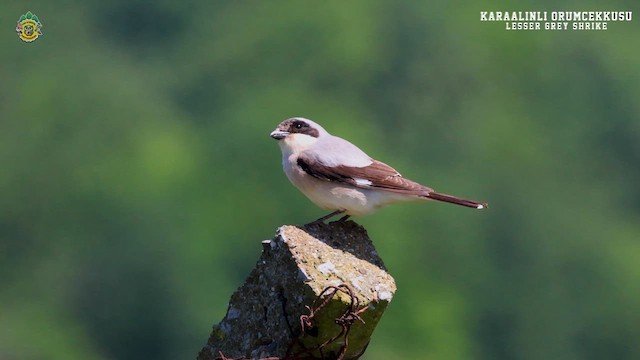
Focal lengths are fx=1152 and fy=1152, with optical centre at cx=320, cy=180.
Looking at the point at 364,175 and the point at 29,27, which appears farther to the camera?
the point at 29,27

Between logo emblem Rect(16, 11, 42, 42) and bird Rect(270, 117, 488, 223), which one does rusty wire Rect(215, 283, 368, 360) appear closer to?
bird Rect(270, 117, 488, 223)

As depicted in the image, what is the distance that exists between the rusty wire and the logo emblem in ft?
65.1

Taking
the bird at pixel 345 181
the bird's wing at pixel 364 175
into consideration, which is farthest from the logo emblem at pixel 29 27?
the bird's wing at pixel 364 175

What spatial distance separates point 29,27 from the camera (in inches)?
977

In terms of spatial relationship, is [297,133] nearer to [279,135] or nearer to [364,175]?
[279,135]

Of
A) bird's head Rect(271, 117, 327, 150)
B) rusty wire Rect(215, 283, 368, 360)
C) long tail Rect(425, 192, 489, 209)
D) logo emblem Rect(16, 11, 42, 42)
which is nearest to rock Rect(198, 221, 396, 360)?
rusty wire Rect(215, 283, 368, 360)

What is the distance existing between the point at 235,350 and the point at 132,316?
49.1 feet

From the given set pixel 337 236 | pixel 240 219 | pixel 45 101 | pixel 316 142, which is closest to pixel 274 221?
pixel 240 219

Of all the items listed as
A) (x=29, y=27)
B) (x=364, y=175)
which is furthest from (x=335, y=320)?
(x=29, y=27)

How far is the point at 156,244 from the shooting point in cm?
2205

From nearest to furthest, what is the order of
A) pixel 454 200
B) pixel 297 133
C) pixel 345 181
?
pixel 345 181
pixel 454 200
pixel 297 133

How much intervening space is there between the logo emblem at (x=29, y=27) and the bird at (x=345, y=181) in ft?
57.2

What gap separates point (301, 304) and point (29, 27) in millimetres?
20909

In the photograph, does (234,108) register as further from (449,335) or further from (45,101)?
(449,335)
